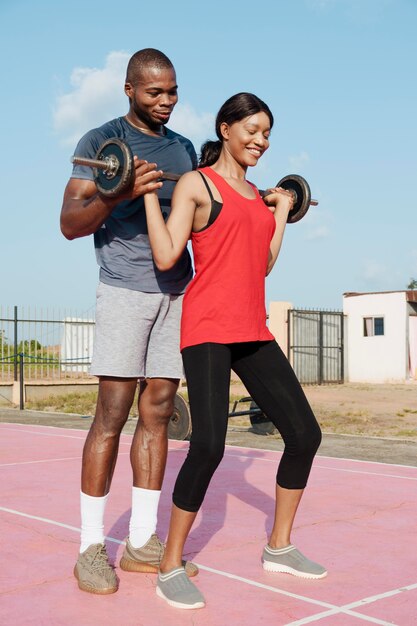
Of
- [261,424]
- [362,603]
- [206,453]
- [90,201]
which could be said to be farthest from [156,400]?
[261,424]

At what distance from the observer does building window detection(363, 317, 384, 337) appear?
81.8ft

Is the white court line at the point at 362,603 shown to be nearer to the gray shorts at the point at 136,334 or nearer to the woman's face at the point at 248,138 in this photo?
the gray shorts at the point at 136,334

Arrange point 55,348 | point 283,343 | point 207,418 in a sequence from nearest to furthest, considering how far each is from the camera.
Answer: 1. point 207,418
2. point 55,348
3. point 283,343

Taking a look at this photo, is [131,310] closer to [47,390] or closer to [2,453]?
[2,453]

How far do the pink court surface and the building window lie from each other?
1880 centimetres

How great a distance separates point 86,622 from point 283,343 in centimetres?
1983

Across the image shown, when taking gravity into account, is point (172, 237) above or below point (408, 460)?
above

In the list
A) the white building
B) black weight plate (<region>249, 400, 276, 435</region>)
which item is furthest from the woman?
the white building

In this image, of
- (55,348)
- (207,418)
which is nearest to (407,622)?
(207,418)

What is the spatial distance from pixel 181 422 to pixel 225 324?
5549 millimetres

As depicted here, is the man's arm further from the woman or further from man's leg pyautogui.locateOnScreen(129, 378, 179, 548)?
man's leg pyautogui.locateOnScreen(129, 378, 179, 548)

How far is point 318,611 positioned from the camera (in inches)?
109

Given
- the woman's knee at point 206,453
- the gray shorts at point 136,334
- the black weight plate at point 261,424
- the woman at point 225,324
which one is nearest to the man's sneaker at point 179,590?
the woman at point 225,324

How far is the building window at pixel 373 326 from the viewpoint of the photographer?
2492 cm
